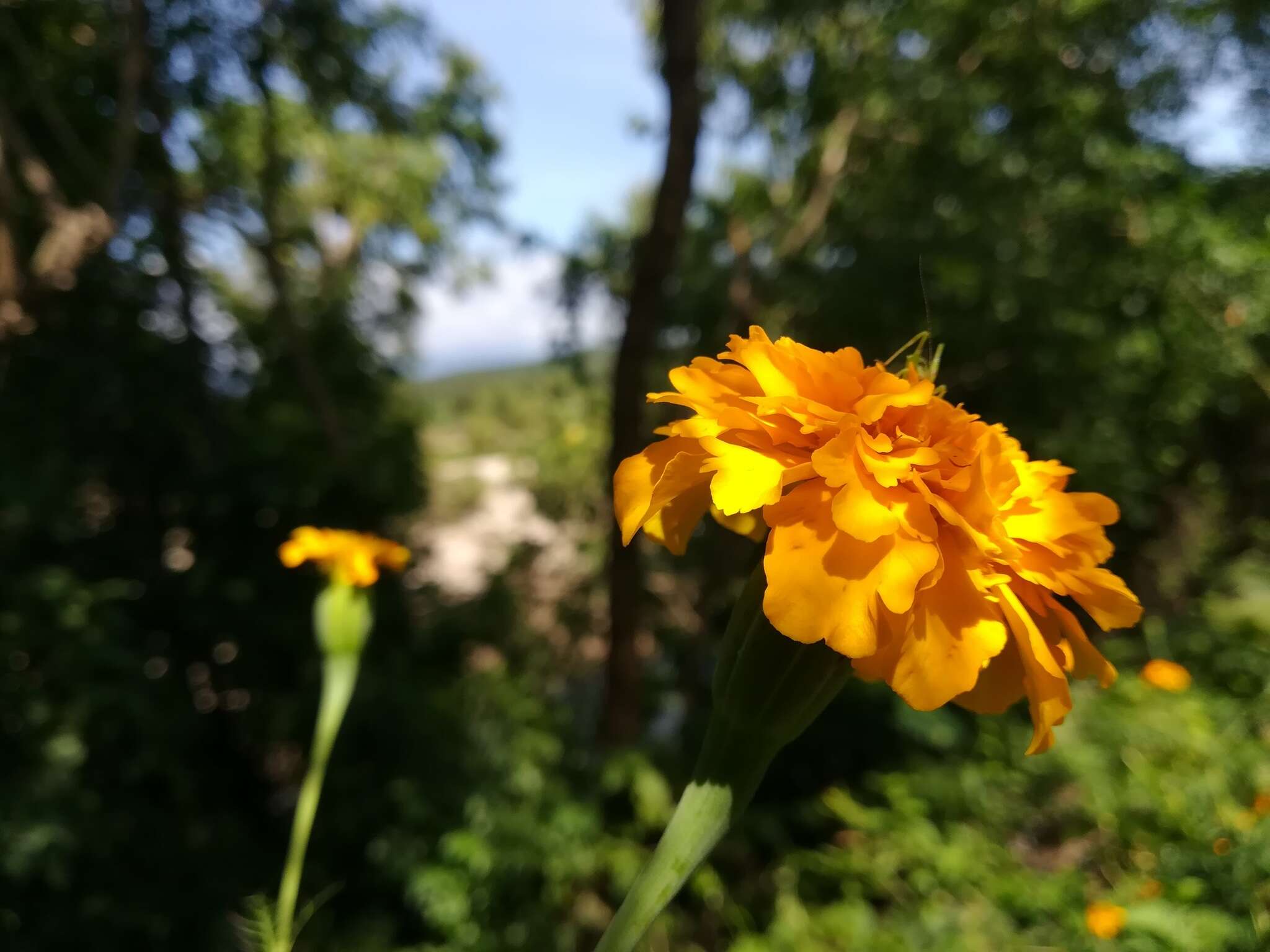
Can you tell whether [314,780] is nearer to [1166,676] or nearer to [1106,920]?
[1106,920]

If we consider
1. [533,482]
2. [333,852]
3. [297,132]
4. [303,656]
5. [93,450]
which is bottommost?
[333,852]

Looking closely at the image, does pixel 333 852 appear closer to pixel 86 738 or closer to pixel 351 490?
pixel 86 738

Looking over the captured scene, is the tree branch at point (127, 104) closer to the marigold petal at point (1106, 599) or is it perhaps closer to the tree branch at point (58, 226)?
the tree branch at point (58, 226)

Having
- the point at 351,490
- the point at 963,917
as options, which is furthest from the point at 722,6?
the point at 963,917

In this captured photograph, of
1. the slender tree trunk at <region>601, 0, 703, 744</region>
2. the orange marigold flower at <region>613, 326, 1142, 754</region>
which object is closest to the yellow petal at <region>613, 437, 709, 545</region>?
the orange marigold flower at <region>613, 326, 1142, 754</region>

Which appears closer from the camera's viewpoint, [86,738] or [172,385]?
[86,738]

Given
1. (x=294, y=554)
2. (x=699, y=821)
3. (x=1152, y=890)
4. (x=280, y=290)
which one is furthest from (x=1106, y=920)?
(x=280, y=290)
